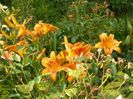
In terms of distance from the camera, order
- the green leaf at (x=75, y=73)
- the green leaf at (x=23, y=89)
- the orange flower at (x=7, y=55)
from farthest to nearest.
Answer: the orange flower at (x=7, y=55), the green leaf at (x=23, y=89), the green leaf at (x=75, y=73)

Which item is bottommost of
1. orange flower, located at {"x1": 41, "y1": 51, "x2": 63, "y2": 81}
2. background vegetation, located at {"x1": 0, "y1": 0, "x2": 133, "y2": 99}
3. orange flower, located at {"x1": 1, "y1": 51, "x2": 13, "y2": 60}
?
background vegetation, located at {"x1": 0, "y1": 0, "x2": 133, "y2": 99}

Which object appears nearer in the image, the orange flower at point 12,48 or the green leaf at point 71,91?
the green leaf at point 71,91

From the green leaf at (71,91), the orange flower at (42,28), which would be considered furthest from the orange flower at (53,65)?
the orange flower at (42,28)

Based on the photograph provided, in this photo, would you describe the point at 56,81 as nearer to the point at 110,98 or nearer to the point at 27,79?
the point at 27,79

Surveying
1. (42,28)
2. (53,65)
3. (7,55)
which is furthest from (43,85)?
(42,28)

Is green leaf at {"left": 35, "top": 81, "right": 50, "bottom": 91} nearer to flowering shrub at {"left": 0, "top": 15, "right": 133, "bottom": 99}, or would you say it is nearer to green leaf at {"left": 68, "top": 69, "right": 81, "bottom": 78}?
flowering shrub at {"left": 0, "top": 15, "right": 133, "bottom": 99}

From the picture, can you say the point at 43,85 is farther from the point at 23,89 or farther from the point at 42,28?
the point at 42,28

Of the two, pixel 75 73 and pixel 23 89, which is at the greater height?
pixel 75 73

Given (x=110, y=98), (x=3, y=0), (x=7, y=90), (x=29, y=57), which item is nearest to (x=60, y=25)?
(x=29, y=57)

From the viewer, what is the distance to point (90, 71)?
262 centimetres

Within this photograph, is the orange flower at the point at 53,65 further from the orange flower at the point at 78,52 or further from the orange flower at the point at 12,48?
the orange flower at the point at 12,48

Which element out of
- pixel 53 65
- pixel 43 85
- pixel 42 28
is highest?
pixel 42 28

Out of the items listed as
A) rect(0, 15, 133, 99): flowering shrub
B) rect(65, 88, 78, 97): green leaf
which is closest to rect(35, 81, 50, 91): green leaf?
rect(0, 15, 133, 99): flowering shrub

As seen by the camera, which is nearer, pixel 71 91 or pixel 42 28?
pixel 71 91
